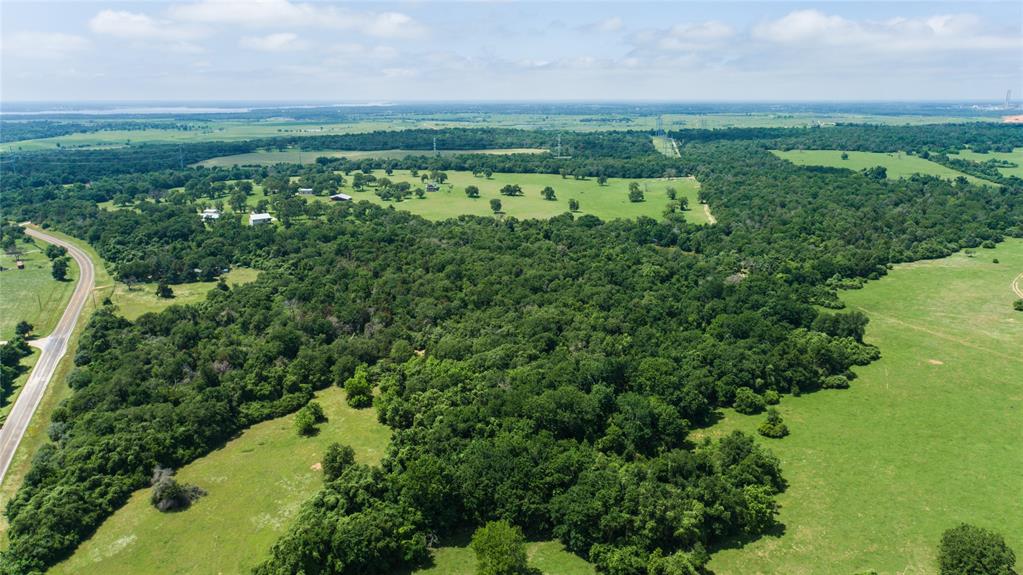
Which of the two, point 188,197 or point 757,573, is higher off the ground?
point 188,197

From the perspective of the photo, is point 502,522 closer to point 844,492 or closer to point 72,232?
point 844,492

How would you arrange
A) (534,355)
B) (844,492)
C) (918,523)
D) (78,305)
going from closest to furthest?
(918,523) < (844,492) < (534,355) < (78,305)

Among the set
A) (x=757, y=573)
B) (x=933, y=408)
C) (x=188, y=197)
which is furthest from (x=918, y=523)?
(x=188, y=197)

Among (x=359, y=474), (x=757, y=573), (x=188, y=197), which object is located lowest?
(x=757, y=573)

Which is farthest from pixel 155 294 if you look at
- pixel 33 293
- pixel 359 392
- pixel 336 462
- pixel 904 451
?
pixel 904 451

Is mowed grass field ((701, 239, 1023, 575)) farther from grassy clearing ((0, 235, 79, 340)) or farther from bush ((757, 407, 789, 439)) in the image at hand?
grassy clearing ((0, 235, 79, 340))

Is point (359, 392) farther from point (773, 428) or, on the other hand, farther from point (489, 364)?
point (773, 428)

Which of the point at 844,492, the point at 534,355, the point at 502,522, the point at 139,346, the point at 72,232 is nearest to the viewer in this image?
the point at 502,522
